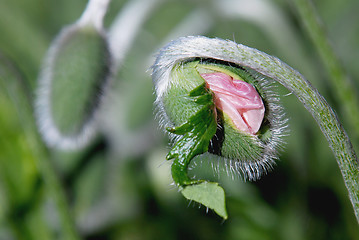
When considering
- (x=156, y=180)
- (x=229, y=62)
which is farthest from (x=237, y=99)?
(x=156, y=180)

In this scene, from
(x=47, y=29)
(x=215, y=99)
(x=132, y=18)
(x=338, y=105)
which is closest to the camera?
(x=215, y=99)

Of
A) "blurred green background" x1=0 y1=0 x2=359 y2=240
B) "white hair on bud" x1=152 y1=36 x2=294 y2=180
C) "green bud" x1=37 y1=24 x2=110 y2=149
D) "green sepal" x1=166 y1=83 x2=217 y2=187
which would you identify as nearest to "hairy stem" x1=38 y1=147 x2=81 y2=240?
"green bud" x1=37 y1=24 x2=110 y2=149

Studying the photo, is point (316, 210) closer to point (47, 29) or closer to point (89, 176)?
point (89, 176)

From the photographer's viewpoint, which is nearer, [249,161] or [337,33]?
[249,161]

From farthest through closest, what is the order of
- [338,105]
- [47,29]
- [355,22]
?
[47,29], [355,22], [338,105]

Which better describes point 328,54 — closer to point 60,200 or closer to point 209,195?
point 209,195

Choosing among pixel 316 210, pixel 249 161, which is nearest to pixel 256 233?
pixel 316 210
